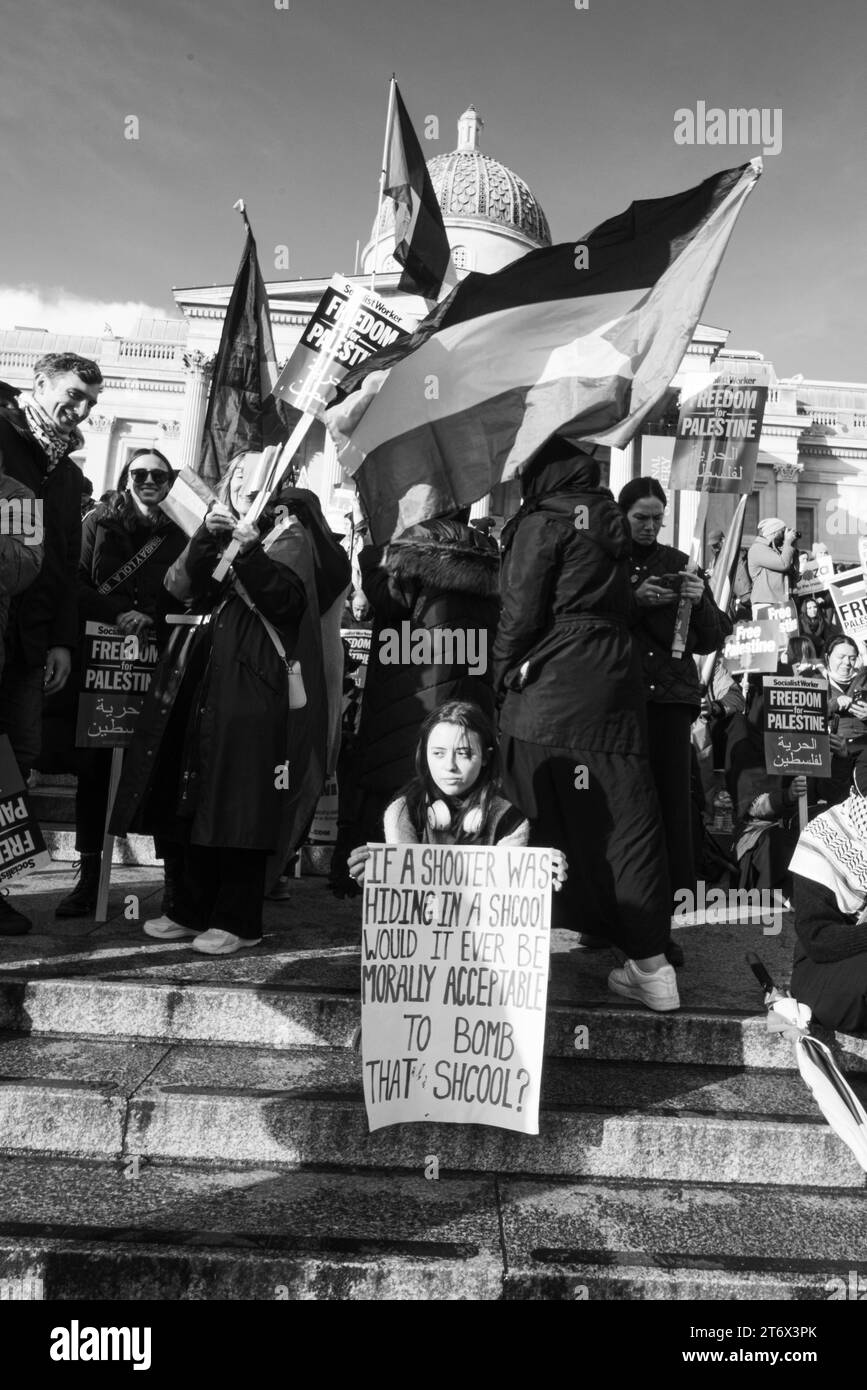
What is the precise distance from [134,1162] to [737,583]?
9.02 m

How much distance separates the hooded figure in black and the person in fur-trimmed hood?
0.64 m

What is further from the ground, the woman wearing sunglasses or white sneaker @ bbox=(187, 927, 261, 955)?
the woman wearing sunglasses

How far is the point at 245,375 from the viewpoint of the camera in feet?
21.1

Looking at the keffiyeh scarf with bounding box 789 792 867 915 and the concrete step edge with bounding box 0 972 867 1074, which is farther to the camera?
the keffiyeh scarf with bounding box 789 792 867 915

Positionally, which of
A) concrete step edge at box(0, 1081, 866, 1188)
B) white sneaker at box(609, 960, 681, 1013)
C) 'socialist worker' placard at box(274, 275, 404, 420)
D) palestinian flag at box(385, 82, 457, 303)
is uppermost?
palestinian flag at box(385, 82, 457, 303)

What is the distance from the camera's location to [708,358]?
38.6 metres

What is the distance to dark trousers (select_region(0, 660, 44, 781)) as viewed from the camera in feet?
13.4

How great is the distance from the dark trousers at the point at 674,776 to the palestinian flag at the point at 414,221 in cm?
311

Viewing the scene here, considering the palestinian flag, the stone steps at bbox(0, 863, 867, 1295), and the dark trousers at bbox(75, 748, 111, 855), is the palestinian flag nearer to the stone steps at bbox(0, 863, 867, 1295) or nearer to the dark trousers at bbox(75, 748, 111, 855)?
the dark trousers at bbox(75, 748, 111, 855)

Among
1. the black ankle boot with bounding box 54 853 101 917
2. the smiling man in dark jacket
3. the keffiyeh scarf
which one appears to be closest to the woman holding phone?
the keffiyeh scarf

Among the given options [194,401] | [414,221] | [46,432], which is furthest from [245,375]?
[194,401]

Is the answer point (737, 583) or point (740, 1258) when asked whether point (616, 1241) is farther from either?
point (737, 583)

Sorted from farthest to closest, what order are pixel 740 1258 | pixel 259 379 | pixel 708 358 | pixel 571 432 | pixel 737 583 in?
pixel 708 358 → pixel 737 583 → pixel 259 379 → pixel 571 432 → pixel 740 1258
